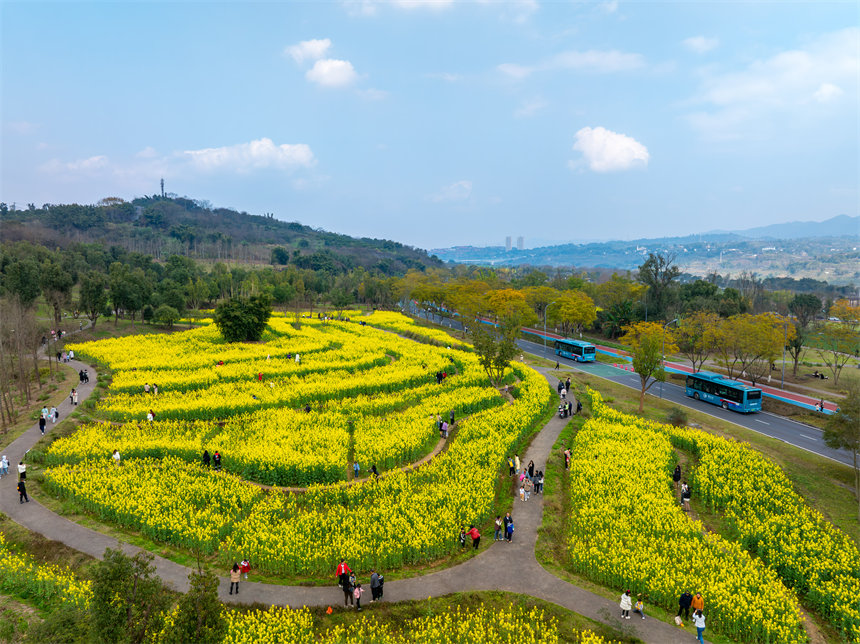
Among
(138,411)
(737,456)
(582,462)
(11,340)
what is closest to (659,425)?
(737,456)

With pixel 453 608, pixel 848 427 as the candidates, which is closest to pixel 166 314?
pixel 453 608

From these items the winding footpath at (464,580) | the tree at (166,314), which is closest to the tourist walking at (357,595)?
the winding footpath at (464,580)

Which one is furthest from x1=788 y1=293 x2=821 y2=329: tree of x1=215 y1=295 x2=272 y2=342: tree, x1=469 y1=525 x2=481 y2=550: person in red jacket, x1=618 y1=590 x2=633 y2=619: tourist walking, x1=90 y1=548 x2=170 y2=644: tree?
x1=90 y1=548 x2=170 y2=644: tree

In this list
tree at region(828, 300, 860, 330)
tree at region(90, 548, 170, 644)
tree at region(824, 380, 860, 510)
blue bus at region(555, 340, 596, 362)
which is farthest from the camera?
blue bus at region(555, 340, 596, 362)

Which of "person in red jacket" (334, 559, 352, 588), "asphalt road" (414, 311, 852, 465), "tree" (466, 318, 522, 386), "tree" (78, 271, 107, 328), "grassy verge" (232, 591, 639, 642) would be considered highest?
"tree" (78, 271, 107, 328)

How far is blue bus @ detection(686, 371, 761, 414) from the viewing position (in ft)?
121

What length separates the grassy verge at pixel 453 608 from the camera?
14.6 meters

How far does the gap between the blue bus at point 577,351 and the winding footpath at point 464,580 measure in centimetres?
3776

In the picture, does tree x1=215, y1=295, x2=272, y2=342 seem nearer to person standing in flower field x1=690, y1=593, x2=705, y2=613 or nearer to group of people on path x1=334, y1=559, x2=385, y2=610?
group of people on path x1=334, y1=559, x2=385, y2=610

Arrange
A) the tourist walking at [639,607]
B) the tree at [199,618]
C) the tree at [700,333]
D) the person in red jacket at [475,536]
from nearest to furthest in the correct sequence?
the tree at [199,618] → the tourist walking at [639,607] → the person in red jacket at [475,536] → the tree at [700,333]

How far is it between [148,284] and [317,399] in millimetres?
44704

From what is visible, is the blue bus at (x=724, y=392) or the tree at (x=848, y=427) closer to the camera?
the tree at (x=848, y=427)

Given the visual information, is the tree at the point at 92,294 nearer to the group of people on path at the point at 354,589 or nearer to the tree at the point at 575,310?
the group of people on path at the point at 354,589

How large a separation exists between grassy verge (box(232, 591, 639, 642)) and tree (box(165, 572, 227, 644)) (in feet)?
14.9
